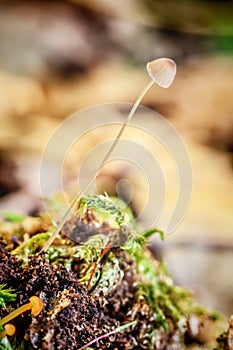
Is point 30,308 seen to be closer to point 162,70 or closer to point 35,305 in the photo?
point 35,305

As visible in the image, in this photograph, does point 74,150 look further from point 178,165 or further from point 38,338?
point 38,338

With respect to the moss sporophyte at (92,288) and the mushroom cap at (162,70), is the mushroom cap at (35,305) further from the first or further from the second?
the mushroom cap at (162,70)

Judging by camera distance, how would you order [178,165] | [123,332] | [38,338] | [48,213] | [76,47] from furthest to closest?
[76,47]
[178,165]
[48,213]
[123,332]
[38,338]

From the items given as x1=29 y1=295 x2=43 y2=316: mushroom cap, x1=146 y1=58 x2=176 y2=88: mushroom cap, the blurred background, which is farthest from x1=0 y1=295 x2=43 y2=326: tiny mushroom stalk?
the blurred background

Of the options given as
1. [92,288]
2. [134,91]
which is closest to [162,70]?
[92,288]

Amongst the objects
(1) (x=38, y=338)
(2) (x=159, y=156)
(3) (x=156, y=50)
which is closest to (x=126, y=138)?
(2) (x=159, y=156)

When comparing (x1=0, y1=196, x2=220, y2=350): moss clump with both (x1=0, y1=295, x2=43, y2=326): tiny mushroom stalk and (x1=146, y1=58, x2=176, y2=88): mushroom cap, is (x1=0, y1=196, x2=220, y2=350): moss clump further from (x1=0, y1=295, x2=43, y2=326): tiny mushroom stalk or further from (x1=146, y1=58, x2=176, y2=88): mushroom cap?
(x1=146, y1=58, x2=176, y2=88): mushroom cap
